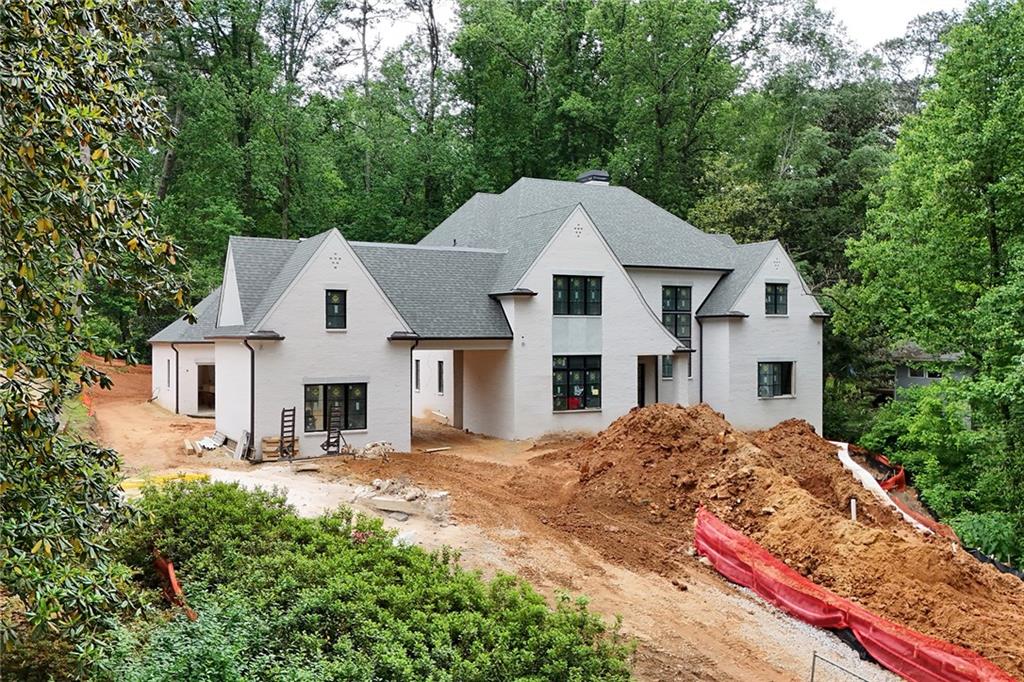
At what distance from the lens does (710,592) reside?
12.2 m

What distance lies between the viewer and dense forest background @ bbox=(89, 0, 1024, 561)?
858 inches

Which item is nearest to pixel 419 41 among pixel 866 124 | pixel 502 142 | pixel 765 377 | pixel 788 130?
pixel 502 142

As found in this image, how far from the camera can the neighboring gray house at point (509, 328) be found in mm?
20562

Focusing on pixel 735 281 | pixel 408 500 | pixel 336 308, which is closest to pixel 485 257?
pixel 336 308

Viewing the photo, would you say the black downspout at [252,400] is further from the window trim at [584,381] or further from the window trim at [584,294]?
the window trim at [584,294]

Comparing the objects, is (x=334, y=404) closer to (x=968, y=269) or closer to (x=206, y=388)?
(x=206, y=388)

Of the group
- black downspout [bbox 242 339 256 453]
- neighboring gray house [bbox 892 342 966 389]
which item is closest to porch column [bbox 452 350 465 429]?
black downspout [bbox 242 339 256 453]

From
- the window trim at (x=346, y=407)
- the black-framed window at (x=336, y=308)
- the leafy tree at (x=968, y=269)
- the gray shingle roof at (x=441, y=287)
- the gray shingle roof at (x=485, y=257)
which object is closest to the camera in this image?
the leafy tree at (x=968, y=269)

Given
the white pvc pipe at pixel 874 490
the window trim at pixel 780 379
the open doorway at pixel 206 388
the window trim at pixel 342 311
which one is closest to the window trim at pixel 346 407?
the window trim at pixel 342 311

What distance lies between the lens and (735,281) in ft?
95.6

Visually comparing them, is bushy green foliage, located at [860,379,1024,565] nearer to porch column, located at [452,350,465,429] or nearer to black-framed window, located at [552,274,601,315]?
black-framed window, located at [552,274,601,315]

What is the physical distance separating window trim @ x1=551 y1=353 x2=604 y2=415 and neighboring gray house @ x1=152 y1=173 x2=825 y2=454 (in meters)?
0.07

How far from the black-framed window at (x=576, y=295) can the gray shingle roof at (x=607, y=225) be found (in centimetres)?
332

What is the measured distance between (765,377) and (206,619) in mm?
26008
